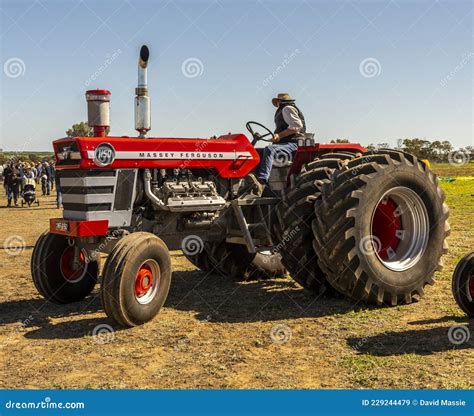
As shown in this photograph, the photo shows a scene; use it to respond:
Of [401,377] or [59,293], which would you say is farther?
[59,293]

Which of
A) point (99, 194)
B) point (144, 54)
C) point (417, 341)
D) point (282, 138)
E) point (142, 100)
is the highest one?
point (144, 54)

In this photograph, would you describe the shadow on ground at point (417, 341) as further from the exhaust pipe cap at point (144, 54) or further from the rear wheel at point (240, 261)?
the exhaust pipe cap at point (144, 54)

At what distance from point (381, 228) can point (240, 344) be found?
7.86ft

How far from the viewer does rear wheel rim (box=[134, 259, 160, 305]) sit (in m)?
5.47

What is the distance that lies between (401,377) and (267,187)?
3.41 metres

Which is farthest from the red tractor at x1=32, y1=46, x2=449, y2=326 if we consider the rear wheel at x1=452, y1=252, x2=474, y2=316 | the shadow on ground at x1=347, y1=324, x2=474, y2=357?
the shadow on ground at x1=347, y1=324, x2=474, y2=357

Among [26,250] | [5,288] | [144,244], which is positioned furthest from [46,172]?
[144,244]

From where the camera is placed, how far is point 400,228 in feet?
21.4

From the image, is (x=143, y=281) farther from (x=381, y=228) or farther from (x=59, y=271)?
(x=381, y=228)

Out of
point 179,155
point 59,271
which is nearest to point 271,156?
point 179,155

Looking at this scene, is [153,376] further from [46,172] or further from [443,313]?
[46,172]

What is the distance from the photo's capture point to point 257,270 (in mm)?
7590

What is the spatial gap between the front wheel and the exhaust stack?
1.27m

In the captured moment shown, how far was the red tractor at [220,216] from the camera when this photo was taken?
18.5 feet
